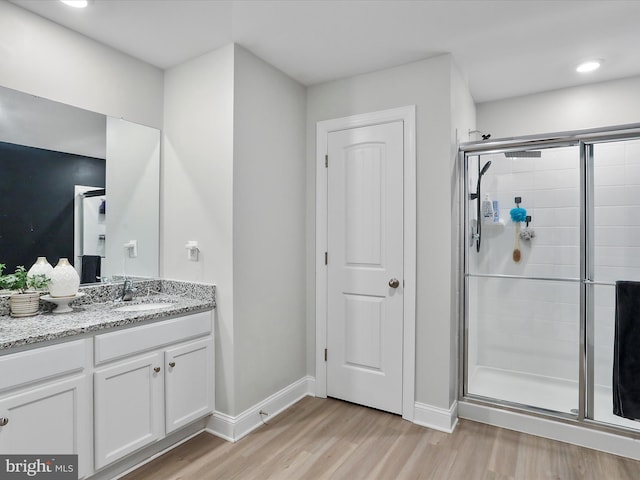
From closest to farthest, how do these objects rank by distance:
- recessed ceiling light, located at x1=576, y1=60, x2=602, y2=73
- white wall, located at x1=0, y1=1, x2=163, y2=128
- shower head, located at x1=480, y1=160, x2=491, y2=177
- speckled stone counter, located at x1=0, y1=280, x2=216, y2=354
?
speckled stone counter, located at x1=0, y1=280, x2=216, y2=354
white wall, located at x1=0, y1=1, x2=163, y2=128
recessed ceiling light, located at x1=576, y1=60, x2=602, y2=73
shower head, located at x1=480, y1=160, x2=491, y2=177

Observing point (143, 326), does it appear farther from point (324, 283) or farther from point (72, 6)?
point (72, 6)

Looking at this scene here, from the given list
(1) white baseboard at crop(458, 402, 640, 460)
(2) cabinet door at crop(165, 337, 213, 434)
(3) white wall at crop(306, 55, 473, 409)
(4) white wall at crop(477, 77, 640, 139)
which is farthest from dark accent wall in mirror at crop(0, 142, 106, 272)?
(4) white wall at crop(477, 77, 640, 139)

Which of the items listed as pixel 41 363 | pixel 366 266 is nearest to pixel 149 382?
pixel 41 363

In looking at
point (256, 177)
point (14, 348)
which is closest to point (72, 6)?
point (256, 177)

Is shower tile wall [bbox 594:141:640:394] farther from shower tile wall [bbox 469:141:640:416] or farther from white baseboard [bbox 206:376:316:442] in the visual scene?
white baseboard [bbox 206:376:316:442]

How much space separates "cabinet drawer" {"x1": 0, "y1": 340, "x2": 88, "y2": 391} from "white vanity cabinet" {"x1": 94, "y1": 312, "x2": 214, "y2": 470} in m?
0.10

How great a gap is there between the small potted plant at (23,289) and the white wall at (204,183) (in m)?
0.82

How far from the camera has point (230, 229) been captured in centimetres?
240

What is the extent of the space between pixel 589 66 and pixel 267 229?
2.62m

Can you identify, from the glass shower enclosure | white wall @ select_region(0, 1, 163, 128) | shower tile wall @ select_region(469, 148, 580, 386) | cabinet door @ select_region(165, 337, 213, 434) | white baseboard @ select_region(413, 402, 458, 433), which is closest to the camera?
white wall @ select_region(0, 1, 163, 128)

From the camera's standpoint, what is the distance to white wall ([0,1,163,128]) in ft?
6.55

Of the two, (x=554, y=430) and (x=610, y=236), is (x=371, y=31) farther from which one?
(x=554, y=430)

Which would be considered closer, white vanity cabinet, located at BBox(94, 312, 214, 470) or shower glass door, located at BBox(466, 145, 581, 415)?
white vanity cabinet, located at BBox(94, 312, 214, 470)

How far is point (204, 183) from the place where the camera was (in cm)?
253
